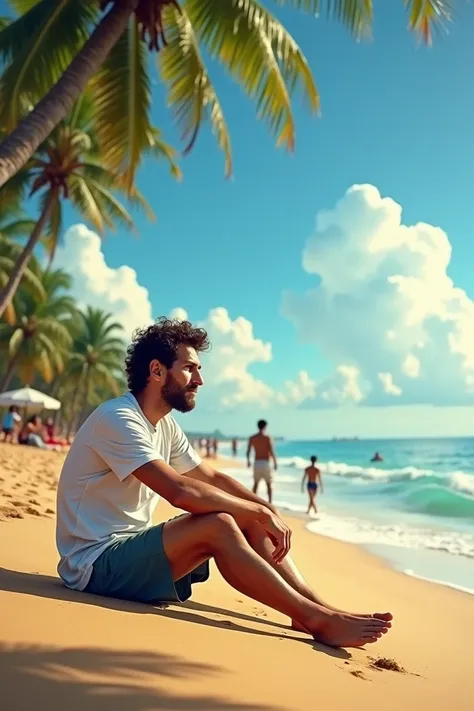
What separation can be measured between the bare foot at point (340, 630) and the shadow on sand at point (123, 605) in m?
0.04

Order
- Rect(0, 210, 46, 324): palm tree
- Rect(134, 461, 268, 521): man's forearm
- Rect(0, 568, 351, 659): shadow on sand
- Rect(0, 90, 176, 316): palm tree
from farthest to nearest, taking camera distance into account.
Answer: Rect(0, 210, 46, 324): palm tree → Rect(0, 90, 176, 316): palm tree → Rect(0, 568, 351, 659): shadow on sand → Rect(134, 461, 268, 521): man's forearm

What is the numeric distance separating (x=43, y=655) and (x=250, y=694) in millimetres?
707

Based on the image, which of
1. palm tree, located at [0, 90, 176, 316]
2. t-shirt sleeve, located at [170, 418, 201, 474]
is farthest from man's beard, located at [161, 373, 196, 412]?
palm tree, located at [0, 90, 176, 316]

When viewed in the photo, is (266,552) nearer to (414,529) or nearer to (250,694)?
(250,694)

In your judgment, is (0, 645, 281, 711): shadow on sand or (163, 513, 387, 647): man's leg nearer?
(0, 645, 281, 711): shadow on sand

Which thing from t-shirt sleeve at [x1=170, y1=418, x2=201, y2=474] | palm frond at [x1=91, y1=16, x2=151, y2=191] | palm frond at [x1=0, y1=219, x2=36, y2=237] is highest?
palm frond at [x1=0, y1=219, x2=36, y2=237]

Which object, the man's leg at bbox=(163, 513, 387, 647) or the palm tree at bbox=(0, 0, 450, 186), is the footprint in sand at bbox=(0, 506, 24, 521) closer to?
Answer: the man's leg at bbox=(163, 513, 387, 647)

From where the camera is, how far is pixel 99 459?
2785 millimetres

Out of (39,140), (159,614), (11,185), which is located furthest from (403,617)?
(11,185)

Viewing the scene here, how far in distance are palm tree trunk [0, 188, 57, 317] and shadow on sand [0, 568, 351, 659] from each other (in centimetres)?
988

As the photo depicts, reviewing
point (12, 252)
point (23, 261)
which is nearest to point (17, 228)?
point (12, 252)

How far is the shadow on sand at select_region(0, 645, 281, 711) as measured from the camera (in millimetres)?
1758

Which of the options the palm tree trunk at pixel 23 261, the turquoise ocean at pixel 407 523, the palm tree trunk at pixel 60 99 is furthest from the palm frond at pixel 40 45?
the turquoise ocean at pixel 407 523

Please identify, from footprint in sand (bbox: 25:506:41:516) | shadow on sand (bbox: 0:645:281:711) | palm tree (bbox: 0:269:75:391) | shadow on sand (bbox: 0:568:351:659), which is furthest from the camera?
palm tree (bbox: 0:269:75:391)
